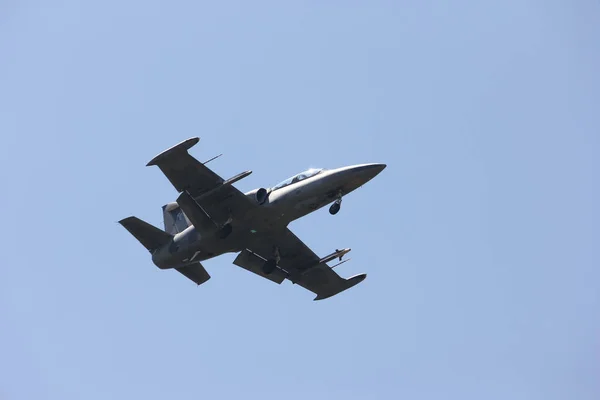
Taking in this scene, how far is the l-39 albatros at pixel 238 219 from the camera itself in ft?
132

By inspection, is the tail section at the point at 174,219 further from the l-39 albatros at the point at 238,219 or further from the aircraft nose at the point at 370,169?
the aircraft nose at the point at 370,169

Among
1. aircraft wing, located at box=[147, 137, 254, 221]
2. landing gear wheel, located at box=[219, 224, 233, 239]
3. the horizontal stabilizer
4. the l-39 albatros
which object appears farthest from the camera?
the horizontal stabilizer

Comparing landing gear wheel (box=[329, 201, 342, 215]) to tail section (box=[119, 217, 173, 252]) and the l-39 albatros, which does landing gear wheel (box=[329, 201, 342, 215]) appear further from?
tail section (box=[119, 217, 173, 252])

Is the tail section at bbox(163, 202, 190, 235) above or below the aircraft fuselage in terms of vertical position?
above

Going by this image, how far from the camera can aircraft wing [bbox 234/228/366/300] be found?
43906mm

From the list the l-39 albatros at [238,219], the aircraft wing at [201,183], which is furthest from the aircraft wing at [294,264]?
the aircraft wing at [201,183]

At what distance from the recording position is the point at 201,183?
132 ft

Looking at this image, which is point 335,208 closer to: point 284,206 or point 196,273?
point 284,206

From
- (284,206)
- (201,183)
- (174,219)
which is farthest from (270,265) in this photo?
(201,183)

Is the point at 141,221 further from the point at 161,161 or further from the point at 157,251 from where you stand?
the point at 161,161

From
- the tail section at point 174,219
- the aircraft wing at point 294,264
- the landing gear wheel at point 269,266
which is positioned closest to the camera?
the aircraft wing at point 294,264

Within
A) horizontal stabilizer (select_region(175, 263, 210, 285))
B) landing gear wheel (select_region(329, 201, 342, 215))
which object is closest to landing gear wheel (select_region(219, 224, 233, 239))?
landing gear wheel (select_region(329, 201, 342, 215))

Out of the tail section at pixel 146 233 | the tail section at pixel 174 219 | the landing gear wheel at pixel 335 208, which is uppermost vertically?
the tail section at pixel 174 219

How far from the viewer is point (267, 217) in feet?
135
